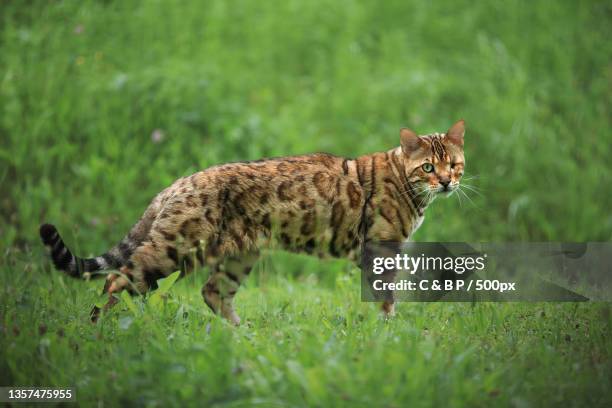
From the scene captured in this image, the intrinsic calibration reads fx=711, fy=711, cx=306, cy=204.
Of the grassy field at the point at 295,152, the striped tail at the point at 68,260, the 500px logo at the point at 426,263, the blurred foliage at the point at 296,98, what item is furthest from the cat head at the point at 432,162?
the blurred foliage at the point at 296,98

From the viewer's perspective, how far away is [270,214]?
17.6ft

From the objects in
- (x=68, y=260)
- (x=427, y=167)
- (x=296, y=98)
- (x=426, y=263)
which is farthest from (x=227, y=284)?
(x=296, y=98)

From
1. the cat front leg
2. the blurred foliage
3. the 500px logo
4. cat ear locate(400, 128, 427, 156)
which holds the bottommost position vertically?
the cat front leg

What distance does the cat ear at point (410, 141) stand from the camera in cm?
566

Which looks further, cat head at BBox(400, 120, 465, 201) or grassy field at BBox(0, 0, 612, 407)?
cat head at BBox(400, 120, 465, 201)

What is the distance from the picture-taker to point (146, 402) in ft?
12.3

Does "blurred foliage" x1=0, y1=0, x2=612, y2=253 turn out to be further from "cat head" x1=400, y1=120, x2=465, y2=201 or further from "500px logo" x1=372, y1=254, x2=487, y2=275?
"cat head" x1=400, y1=120, x2=465, y2=201

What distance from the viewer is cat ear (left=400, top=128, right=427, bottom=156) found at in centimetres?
566

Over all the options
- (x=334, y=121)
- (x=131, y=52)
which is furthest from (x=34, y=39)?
(x=334, y=121)

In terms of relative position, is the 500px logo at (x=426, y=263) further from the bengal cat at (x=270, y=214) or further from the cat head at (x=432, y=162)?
the cat head at (x=432, y=162)

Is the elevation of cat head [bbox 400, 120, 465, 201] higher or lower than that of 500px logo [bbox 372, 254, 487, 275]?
higher

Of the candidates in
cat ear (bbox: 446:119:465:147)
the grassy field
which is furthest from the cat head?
the grassy field

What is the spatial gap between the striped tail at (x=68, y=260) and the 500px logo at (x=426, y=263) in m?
2.01

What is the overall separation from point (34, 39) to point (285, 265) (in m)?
4.52
